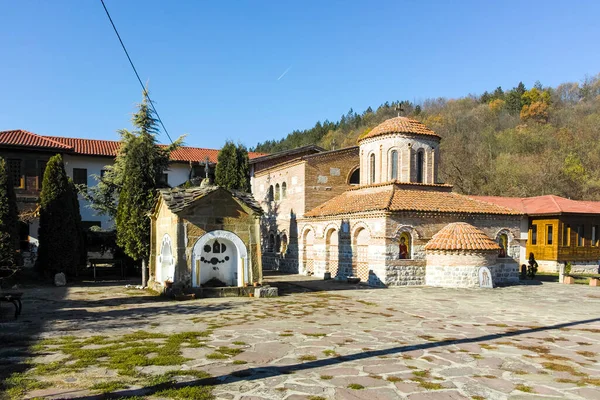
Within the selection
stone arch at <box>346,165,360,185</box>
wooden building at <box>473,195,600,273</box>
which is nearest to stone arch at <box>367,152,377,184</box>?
stone arch at <box>346,165,360,185</box>

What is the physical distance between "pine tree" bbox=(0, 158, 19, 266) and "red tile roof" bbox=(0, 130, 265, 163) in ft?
30.4

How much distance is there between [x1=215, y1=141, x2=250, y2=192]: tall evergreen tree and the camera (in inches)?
983

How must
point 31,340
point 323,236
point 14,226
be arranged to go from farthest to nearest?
point 323,236 < point 14,226 < point 31,340

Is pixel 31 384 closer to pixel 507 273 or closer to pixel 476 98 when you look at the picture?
pixel 507 273

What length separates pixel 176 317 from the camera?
10.8 meters

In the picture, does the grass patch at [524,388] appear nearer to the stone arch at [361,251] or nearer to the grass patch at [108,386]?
the grass patch at [108,386]

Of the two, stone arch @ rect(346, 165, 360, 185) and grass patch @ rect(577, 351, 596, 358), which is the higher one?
stone arch @ rect(346, 165, 360, 185)

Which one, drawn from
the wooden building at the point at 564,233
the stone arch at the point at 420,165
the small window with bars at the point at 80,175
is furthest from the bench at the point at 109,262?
the wooden building at the point at 564,233

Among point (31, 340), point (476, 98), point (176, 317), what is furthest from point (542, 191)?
point (31, 340)

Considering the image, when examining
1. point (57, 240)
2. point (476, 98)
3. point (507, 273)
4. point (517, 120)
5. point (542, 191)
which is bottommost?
point (507, 273)

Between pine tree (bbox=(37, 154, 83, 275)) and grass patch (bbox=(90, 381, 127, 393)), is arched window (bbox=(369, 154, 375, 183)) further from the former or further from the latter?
grass patch (bbox=(90, 381, 127, 393))

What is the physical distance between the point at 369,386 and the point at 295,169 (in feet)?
65.5

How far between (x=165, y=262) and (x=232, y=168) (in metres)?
10.0

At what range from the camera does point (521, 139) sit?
48.4 meters
